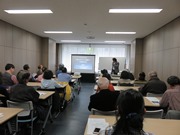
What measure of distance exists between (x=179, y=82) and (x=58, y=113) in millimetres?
3210

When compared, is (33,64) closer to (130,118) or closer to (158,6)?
(158,6)

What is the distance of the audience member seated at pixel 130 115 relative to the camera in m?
1.14

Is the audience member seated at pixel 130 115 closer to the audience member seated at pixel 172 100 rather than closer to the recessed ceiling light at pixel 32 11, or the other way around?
the audience member seated at pixel 172 100

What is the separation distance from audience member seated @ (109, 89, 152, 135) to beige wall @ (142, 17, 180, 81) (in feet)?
13.4

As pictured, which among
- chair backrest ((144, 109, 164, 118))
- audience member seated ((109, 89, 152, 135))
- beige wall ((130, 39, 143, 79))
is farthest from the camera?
beige wall ((130, 39, 143, 79))

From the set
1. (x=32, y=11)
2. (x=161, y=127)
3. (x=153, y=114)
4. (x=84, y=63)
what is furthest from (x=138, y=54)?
(x=161, y=127)

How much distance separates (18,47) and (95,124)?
6110 mm

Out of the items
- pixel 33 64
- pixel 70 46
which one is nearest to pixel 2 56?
pixel 33 64

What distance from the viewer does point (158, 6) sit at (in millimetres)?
Answer: 3949

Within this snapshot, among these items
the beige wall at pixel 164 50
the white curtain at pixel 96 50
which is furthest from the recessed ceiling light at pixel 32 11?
the white curtain at pixel 96 50

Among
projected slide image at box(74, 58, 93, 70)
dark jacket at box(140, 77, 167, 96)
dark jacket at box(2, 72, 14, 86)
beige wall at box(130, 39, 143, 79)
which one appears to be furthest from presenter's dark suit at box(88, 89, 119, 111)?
Result: projected slide image at box(74, 58, 93, 70)

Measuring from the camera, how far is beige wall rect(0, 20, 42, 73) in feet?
19.5

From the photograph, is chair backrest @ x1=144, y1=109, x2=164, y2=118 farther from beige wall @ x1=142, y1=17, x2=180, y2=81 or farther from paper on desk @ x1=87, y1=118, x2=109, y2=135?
beige wall @ x1=142, y1=17, x2=180, y2=81

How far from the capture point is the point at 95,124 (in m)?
1.98
